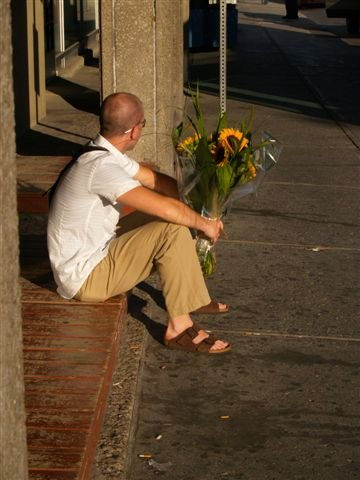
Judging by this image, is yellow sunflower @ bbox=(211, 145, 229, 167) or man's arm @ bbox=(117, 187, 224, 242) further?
yellow sunflower @ bbox=(211, 145, 229, 167)

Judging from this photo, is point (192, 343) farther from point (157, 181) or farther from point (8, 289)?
→ point (8, 289)

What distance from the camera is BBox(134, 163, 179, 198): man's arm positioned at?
19.1 ft

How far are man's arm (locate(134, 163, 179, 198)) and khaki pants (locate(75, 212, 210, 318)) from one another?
1.06 ft

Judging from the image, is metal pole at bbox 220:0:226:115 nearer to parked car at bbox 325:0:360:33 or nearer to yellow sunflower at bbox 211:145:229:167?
yellow sunflower at bbox 211:145:229:167

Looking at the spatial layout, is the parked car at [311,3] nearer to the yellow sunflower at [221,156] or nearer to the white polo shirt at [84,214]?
the yellow sunflower at [221,156]

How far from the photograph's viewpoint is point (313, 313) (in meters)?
6.29

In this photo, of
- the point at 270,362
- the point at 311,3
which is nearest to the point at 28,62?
the point at 270,362

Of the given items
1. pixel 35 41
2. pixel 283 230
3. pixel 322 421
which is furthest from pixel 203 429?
pixel 35 41

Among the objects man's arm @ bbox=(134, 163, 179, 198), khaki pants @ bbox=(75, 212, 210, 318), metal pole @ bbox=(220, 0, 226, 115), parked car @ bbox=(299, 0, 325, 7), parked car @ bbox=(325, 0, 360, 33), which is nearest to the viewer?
khaki pants @ bbox=(75, 212, 210, 318)

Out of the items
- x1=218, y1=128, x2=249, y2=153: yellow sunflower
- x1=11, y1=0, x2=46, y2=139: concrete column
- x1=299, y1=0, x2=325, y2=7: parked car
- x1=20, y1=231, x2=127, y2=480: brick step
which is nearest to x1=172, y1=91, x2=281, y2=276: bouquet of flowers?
x1=218, y1=128, x2=249, y2=153: yellow sunflower

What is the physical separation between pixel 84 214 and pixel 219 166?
943mm

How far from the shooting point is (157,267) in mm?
5559

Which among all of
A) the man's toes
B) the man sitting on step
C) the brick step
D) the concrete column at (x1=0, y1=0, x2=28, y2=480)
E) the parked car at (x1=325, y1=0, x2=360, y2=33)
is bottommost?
the parked car at (x1=325, y1=0, x2=360, y2=33)

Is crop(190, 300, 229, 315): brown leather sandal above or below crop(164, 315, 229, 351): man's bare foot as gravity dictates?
below
